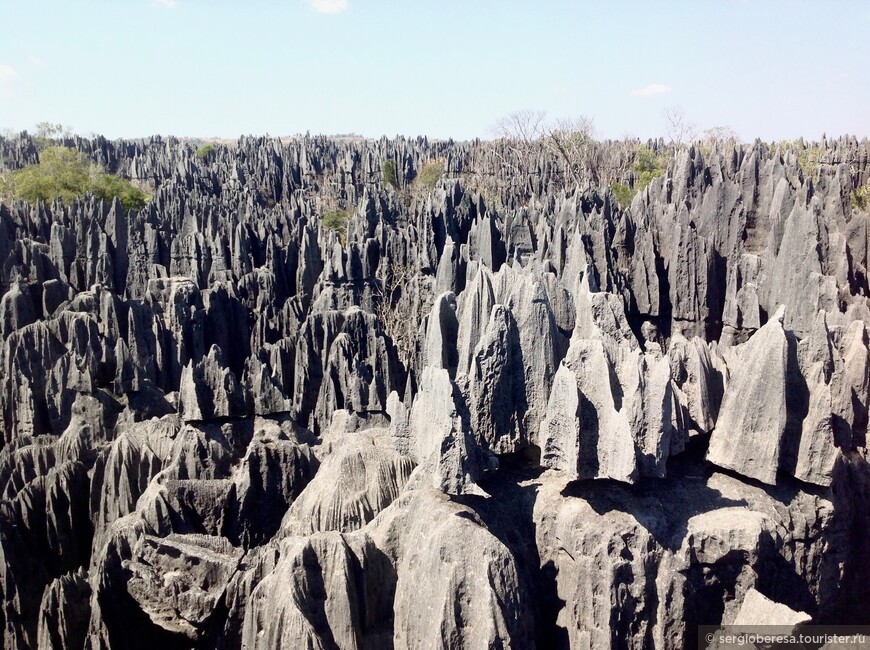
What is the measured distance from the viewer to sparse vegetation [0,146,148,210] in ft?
135

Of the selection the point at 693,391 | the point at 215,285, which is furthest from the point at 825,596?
the point at 215,285

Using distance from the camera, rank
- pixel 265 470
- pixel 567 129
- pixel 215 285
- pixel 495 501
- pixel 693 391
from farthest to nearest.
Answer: pixel 567 129, pixel 215 285, pixel 265 470, pixel 693 391, pixel 495 501

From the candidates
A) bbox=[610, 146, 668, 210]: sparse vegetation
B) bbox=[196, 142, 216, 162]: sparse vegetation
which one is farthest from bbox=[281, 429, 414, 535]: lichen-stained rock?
bbox=[196, 142, 216, 162]: sparse vegetation

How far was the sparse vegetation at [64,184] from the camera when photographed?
135 ft

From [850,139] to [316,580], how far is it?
4278 cm

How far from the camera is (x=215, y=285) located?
22.2m

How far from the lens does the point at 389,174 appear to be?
56.7m

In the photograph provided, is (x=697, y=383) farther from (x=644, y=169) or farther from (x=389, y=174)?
(x=389, y=174)

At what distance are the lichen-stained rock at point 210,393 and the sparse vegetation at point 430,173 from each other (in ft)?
131

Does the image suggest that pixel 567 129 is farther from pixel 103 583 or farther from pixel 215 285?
pixel 103 583

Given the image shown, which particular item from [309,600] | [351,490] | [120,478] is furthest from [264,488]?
[309,600]

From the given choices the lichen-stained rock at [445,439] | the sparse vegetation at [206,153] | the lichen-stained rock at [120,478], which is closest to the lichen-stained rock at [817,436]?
the lichen-stained rock at [445,439]

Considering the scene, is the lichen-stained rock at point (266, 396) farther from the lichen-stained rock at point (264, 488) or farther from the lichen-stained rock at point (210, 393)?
the lichen-stained rock at point (264, 488)

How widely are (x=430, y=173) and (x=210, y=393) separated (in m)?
44.2
